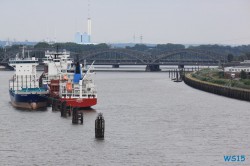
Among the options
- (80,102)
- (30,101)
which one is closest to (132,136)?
(80,102)

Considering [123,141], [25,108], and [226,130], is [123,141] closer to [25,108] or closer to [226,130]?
[226,130]

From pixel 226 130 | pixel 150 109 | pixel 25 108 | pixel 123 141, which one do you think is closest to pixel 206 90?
pixel 150 109

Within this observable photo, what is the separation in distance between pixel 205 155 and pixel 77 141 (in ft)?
37.4

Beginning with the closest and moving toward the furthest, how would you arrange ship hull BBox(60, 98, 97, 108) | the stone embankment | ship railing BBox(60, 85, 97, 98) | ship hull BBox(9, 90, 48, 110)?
ship hull BBox(60, 98, 97, 108)
ship railing BBox(60, 85, 97, 98)
ship hull BBox(9, 90, 48, 110)
the stone embankment

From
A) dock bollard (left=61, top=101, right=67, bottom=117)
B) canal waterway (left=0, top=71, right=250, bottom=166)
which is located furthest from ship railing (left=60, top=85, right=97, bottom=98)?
dock bollard (left=61, top=101, right=67, bottom=117)

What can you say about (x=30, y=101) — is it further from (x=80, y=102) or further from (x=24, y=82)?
(x=24, y=82)

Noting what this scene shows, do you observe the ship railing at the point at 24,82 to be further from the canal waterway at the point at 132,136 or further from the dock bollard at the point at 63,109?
the dock bollard at the point at 63,109

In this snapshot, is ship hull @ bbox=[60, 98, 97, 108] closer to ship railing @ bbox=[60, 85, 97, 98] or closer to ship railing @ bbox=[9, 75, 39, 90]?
ship railing @ bbox=[60, 85, 97, 98]

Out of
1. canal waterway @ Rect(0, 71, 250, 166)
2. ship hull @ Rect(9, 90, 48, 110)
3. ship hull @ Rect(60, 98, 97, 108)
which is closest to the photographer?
canal waterway @ Rect(0, 71, 250, 166)

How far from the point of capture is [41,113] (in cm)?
8112

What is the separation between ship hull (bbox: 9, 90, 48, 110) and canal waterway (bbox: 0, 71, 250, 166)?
1.21 meters

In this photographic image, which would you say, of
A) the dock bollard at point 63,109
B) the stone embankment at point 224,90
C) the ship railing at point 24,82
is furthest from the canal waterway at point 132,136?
the stone embankment at point 224,90

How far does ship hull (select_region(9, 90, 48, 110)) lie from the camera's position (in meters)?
85.4

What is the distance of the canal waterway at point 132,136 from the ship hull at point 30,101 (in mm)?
1211
